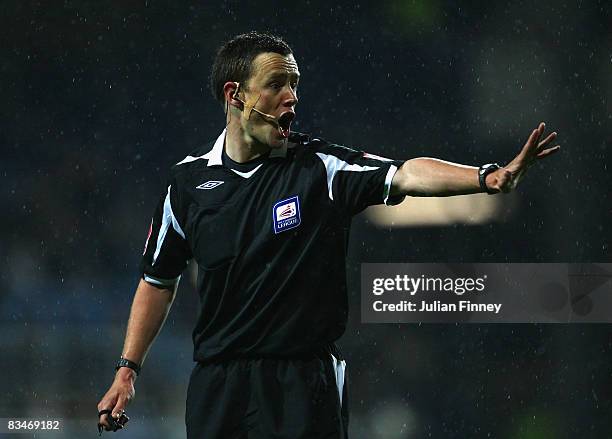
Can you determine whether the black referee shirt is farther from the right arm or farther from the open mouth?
the right arm

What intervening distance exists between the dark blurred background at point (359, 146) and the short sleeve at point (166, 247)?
1664 mm

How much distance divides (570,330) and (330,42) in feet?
4.47

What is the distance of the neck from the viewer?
6.64ft

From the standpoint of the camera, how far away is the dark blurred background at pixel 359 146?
148 inches

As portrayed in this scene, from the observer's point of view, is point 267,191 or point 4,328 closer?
point 267,191

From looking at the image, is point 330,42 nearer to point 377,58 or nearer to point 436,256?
point 377,58

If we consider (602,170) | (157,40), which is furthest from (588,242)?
(157,40)

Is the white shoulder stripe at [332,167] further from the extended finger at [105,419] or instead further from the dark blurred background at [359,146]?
the dark blurred background at [359,146]

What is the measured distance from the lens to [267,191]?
1.96 m

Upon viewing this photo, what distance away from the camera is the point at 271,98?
202 centimetres

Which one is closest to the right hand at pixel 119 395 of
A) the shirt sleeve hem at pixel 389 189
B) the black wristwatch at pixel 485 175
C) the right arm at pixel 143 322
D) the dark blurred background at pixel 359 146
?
the right arm at pixel 143 322

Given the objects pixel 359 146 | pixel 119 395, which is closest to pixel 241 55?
pixel 119 395

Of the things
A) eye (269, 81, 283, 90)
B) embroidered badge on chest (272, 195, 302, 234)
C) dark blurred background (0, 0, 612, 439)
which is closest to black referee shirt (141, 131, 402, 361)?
embroidered badge on chest (272, 195, 302, 234)

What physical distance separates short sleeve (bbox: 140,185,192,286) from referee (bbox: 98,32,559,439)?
0.04 meters
